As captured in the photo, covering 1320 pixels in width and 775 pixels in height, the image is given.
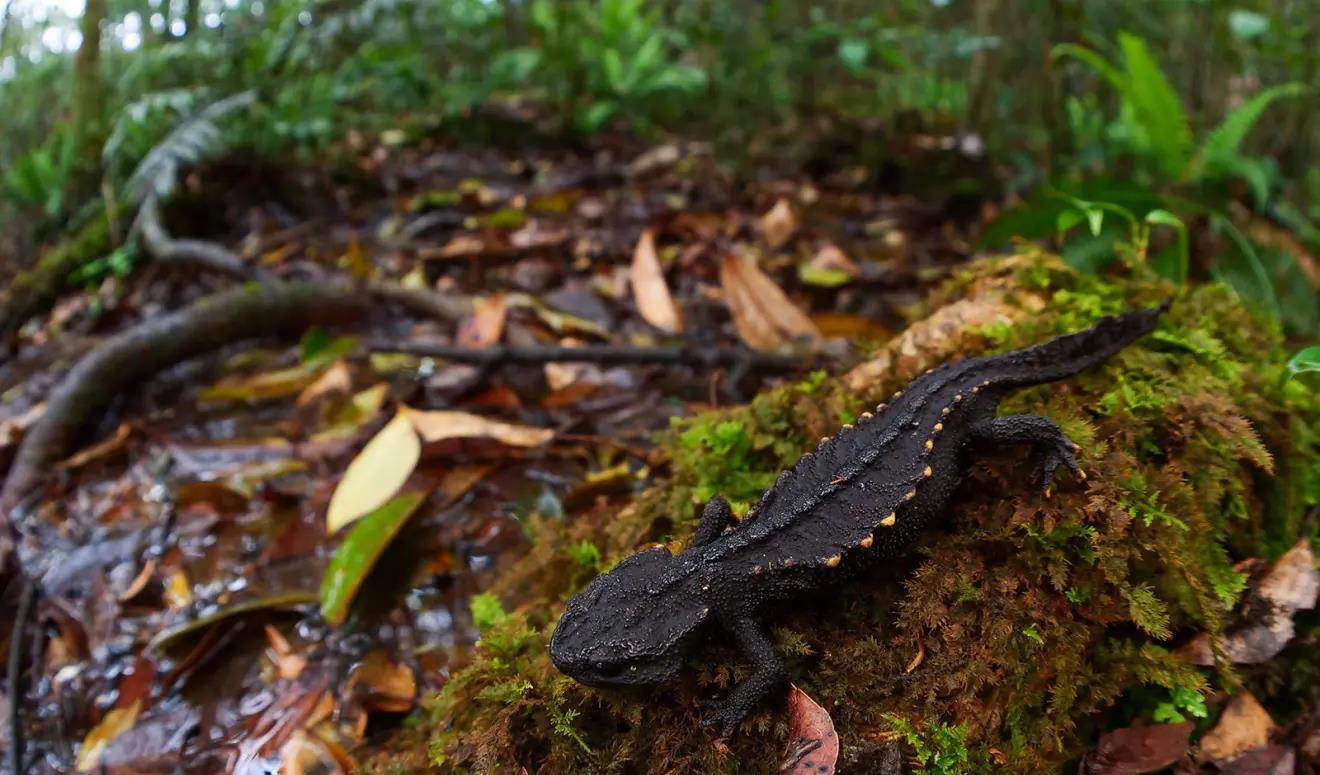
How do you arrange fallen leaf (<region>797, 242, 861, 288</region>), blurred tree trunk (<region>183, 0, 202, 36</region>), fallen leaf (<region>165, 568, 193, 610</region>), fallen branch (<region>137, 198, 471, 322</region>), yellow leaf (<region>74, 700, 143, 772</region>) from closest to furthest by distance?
yellow leaf (<region>74, 700, 143, 772</region>), fallen leaf (<region>165, 568, 193, 610</region>), fallen branch (<region>137, 198, 471, 322</region>), fallen leaf (<region>797, 242, 861, 288</region>), blurred tree trunk (<region>183, 0, 202, 36</region>)

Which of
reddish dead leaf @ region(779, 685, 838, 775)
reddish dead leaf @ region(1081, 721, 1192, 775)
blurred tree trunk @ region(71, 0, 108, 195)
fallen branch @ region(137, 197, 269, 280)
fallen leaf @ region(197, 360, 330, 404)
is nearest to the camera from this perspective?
reddish dead leaf @ region(779, 685, 838, 775)

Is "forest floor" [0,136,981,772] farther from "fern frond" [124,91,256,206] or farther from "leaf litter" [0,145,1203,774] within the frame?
"fern frond" [124,91,256,206]

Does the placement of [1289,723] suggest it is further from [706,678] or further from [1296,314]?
[1296,314]

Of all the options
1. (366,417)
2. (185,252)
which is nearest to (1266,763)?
(366,417)

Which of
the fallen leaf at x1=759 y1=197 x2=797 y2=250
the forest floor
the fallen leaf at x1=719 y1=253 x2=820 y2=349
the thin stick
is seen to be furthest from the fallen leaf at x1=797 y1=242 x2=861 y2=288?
the thin stick

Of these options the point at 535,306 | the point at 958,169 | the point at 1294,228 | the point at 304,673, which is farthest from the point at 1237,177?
the point at 304,673
